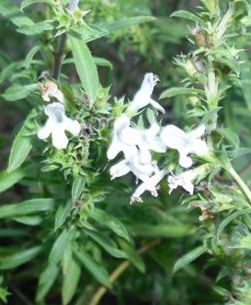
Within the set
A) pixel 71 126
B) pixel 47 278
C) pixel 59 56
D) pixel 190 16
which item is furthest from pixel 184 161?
pixel 47 278

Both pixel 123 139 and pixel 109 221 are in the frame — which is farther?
pixel 109 221

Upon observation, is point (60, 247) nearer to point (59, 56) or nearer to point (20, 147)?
point (20, 147)

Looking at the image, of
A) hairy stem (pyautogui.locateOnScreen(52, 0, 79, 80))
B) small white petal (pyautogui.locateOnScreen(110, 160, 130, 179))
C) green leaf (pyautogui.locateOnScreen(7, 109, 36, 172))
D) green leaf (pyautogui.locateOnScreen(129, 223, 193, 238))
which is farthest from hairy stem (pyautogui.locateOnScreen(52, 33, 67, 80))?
green leaf (pyautogui.locateOnScreen(129, 223, 193, 238))

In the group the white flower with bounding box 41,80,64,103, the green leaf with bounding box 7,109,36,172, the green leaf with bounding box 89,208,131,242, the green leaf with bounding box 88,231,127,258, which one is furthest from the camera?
the green leaf with bounding box 88,231,127,258

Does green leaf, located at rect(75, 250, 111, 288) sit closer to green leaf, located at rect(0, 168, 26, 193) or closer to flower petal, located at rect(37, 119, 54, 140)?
green leaf, located at rect(0, 168, 26, 193)

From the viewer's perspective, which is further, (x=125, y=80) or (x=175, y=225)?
(x=125, y=80)

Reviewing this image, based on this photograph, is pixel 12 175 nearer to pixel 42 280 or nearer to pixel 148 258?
pixel 42 280

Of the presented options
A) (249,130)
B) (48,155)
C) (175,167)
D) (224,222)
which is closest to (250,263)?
(224,222)
